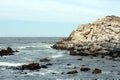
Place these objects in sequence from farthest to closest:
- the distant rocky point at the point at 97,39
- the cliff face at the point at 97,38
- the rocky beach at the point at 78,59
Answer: the cliff face at the point at 97,38 → the distant rocky point at the point at 97,39 → the rocky beach at the point at 78,59

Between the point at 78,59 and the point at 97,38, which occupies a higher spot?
the point at 97,38

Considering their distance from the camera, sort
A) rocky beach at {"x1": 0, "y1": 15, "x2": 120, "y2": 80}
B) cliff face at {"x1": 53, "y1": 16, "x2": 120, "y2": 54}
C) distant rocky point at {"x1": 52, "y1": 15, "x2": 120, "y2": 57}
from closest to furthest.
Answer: rocky beach at {"x1": 0, "y1": 15, "x2": 120, "y2": 80}
distant rocky point at {"x1": 52, "y1": 15, "x2": 120, "y2": 57}
cliff face at {"x1": 53, "y1": 16, "x2": 120, "y2": 54}

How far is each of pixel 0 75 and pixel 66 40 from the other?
6706 centimetres

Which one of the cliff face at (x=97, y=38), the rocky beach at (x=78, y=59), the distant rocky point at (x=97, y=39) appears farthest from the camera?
the cliff face at (x=97, y=38)

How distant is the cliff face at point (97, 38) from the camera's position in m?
92.1

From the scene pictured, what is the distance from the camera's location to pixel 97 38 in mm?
97625

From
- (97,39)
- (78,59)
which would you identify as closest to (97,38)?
(97,39)

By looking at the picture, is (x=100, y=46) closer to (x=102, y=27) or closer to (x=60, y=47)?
(x=102, y=27)

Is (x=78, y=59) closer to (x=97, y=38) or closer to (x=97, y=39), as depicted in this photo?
(x=97, y=39)

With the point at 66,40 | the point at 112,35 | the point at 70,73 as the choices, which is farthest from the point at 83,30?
the point at 70,73

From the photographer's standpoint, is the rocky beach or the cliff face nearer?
the rocky beach

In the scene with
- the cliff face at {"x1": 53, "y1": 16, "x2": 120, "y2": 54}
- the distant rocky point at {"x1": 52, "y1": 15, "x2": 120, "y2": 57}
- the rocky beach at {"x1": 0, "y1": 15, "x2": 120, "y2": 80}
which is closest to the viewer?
the rocky beach at {"x1": 0, "y1": 15, "x2": 120, "y2": 80}

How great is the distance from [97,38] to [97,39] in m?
0.70

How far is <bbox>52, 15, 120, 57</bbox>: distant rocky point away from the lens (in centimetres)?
9112
